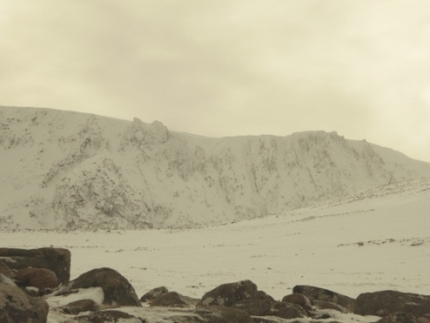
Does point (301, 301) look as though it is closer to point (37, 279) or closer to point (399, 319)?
point (399, 319)

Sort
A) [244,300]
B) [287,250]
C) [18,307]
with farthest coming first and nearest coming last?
[287,250], [244,300], [18,307]

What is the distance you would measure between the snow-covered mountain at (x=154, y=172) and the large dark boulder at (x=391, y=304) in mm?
56640

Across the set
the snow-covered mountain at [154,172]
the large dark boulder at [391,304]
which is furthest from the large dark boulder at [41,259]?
the snow-covered mountain at [154,172]

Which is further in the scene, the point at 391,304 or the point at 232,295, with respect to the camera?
the point at 232,295

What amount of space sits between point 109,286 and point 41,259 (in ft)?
7.42

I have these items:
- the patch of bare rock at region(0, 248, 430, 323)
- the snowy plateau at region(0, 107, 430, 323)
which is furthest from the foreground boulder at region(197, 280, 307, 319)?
the snowy plateau at region(0, 107, 430, 323)

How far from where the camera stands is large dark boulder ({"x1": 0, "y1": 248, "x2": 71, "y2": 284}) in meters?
10.8

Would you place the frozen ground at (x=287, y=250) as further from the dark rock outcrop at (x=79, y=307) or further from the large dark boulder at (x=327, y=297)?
the dark rock outcrop at (x=79, y=307)

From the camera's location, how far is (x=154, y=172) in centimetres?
7856

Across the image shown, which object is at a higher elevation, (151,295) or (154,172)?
(154,172)

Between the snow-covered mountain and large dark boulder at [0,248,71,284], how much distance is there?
55.7m

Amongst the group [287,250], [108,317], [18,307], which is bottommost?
[287,250]

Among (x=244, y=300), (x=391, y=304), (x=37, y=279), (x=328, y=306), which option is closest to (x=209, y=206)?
(x=328, y=306)

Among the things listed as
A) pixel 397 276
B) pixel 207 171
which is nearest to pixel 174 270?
pixel 397 276
